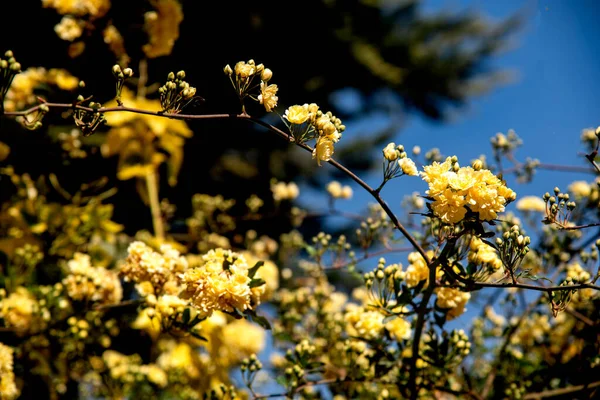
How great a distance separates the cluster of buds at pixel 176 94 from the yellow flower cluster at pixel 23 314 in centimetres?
67

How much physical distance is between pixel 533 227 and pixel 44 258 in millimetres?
1299

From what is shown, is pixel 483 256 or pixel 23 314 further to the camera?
pixel 23 314

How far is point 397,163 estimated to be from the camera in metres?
0.80

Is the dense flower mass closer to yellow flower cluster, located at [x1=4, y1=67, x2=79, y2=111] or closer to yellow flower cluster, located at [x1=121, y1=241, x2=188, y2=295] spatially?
yellow flower cluster, located at [x1=121, y1=241, x2=188, y2=295]

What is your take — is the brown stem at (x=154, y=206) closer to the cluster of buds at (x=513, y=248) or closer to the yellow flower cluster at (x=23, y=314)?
the yellow flower cluster at (x=23, y=314)

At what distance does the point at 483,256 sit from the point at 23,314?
0.94 m

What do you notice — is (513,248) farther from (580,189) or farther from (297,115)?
(580,189)

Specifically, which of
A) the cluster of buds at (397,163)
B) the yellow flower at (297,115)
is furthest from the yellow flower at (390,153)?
the yellow flower at (297,115)

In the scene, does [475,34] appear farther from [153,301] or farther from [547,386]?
[153,301]

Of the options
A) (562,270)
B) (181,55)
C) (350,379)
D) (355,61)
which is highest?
(355,61)

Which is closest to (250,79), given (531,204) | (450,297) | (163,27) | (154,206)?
(450,297)

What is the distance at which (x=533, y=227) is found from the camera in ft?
5.35

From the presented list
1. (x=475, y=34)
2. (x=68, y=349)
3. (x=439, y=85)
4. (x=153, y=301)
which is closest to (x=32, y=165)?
(x=68, y=349)

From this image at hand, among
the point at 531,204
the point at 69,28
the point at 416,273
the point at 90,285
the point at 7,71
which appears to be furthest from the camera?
the point at 531,204
